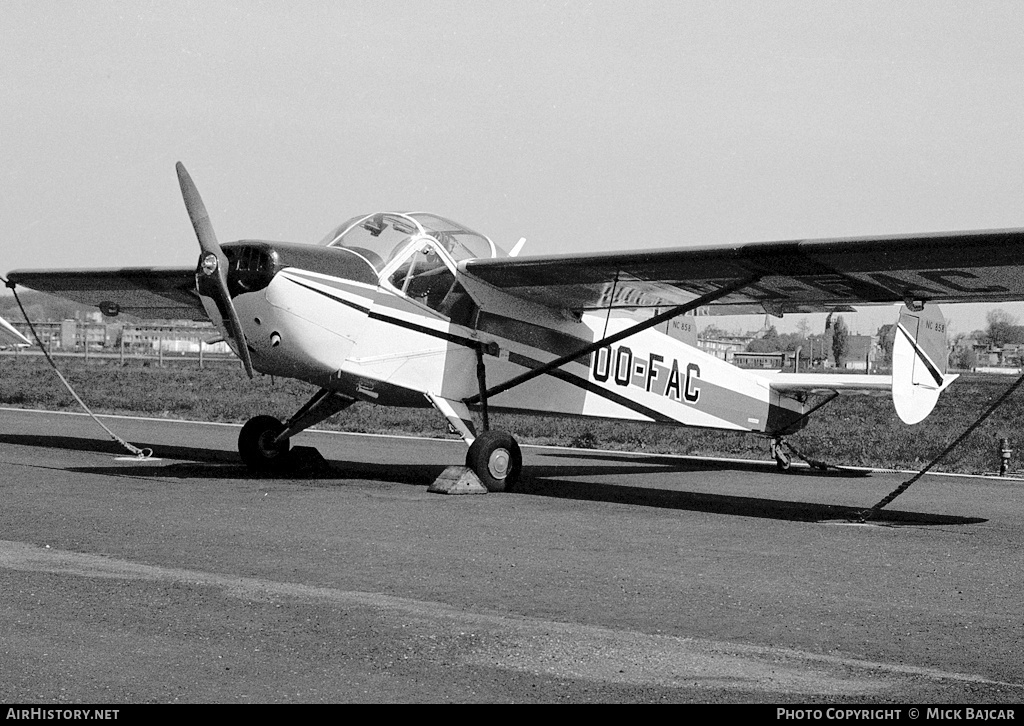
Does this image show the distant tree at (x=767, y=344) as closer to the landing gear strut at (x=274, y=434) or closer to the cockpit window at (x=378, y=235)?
the landing gear strut at (x=274, y=434)

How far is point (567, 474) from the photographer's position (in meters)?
17.1

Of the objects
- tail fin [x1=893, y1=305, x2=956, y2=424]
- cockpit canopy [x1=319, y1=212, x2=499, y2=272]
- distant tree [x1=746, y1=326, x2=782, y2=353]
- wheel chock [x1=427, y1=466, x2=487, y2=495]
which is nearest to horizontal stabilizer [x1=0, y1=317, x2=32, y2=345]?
cockpit canopy [x1=319, y1=212, x2=499, y2=272]

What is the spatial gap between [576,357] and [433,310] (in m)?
1.82

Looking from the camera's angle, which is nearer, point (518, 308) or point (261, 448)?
point (518, 308)

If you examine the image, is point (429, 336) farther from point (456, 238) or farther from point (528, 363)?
point (528, 363)

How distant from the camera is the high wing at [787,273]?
36.7 ft

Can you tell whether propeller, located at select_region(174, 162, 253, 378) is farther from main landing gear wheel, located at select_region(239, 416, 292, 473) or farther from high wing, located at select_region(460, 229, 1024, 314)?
high wing, located at select_region(460, 229, 1024, 314)

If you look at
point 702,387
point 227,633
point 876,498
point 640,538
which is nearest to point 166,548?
point 227,633

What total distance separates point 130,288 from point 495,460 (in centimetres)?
759

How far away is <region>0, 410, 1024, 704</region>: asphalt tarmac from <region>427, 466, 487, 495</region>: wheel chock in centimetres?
23

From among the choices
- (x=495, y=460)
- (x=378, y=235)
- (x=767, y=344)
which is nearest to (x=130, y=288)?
(x=378, y=235)

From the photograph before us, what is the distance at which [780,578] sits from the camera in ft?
26.5

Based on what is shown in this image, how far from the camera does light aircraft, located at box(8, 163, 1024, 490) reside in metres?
12.4

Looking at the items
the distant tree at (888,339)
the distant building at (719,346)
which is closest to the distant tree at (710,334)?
the distant building at (719,346)
